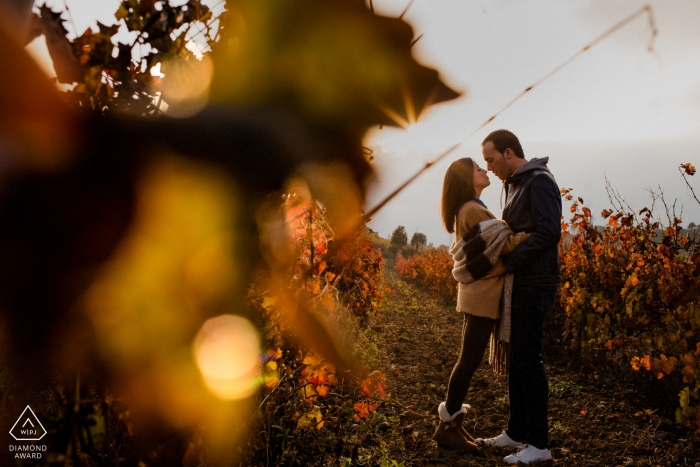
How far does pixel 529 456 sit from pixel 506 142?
2077mm

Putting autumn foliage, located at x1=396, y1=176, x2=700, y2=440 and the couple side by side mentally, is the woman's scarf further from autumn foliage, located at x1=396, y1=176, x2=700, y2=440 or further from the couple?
autumn foliage, located at x1=396, y1=176, x2=700, y2=440

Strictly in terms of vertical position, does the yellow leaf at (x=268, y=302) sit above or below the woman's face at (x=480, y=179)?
below

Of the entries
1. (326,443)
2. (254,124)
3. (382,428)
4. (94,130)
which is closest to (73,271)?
(94,130)

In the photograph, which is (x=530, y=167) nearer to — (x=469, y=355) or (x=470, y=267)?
(x=470, y=267)

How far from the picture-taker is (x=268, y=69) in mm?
777

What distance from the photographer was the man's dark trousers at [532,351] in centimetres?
257

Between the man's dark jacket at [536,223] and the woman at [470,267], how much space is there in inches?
3.8

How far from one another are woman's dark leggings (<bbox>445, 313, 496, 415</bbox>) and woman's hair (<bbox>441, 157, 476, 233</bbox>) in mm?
703

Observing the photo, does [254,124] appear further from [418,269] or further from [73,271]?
[418,269]

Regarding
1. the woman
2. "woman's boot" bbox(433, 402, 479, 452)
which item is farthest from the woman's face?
"woman's boot" bbox(433, 402, 479, 452)

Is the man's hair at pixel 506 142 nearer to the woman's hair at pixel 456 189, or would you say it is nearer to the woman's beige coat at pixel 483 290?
the woman's hair at pixel 456 189

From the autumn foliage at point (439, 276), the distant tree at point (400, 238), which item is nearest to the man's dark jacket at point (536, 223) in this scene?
the autumn foliage at point (439, 276)

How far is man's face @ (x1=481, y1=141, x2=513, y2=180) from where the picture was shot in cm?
285

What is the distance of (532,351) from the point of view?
257cm
